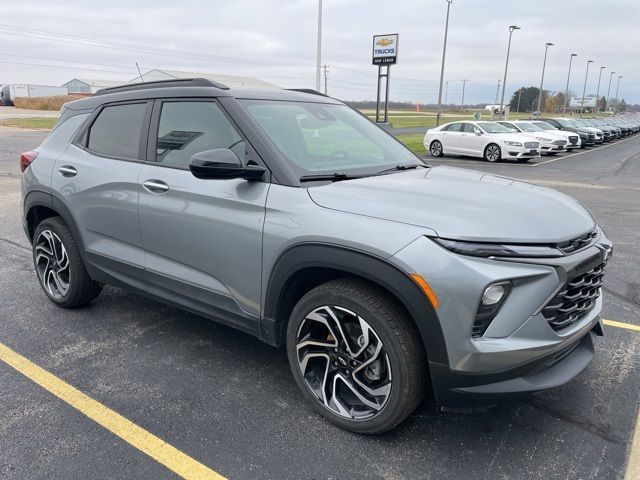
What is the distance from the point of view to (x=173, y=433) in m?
2.73

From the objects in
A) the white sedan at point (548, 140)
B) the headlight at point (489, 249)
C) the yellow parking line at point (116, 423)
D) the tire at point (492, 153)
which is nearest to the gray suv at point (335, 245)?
the headlight at point (489, 249)

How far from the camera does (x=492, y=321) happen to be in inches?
86.7

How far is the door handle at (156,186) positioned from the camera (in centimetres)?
329

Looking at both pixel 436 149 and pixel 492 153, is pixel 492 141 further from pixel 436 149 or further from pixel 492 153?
pixel 436 149

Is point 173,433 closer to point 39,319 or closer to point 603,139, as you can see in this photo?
point 39,319

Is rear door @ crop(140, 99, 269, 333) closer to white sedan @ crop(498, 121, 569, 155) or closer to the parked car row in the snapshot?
the parked car row

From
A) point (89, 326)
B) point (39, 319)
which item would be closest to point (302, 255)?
point (89, 326)

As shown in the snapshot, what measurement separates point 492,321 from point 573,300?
52 centimetres

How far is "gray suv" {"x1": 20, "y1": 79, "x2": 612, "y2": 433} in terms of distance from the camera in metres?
2.24

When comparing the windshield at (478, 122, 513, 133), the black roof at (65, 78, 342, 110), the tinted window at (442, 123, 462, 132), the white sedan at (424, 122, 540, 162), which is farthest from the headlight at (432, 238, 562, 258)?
the tinted window at (442, 123, 462, 132)

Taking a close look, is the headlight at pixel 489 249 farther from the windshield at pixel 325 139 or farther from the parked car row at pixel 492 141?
the parked car row at pixel 492 141

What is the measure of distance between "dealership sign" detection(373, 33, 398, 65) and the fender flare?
2795 centimetres

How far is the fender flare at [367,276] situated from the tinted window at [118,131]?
1.57 m

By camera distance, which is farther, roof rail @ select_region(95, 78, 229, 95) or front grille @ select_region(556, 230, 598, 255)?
roof rail @ select_region(95, 78, 229, 95)
